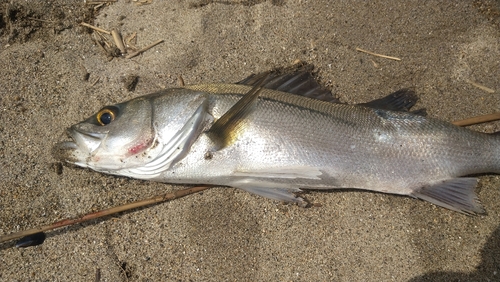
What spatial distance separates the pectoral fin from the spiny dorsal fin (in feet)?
4.87

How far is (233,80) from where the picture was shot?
319 centimetres

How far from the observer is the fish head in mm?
2449

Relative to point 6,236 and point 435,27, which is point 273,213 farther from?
point 435,27

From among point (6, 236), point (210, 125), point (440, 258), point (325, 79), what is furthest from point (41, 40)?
point (440, 258)

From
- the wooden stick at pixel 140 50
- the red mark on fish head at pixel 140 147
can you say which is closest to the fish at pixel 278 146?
the red mark on fish head at pixel 140 147

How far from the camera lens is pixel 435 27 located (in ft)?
10.6

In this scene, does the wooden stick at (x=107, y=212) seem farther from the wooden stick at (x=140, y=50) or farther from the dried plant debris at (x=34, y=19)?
the dried plant debris at (x=34, y=19)

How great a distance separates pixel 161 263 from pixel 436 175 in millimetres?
2316

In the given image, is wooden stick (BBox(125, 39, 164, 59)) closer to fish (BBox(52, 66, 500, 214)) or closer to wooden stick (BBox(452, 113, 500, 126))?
fish (BBox(52, 66, 500, 214))

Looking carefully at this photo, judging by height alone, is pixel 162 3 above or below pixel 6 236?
above

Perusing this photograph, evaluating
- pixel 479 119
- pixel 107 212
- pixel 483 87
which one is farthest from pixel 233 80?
pixel 483 87

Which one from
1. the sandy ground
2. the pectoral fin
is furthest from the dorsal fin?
the pectoral fin

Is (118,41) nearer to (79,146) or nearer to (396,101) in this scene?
(79,146)

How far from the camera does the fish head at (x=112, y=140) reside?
2449 mm
